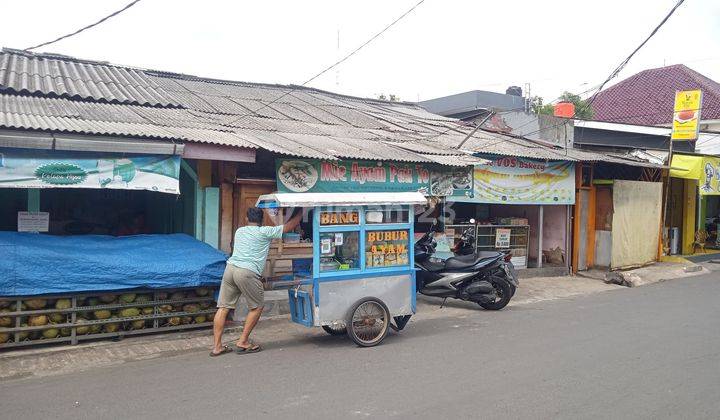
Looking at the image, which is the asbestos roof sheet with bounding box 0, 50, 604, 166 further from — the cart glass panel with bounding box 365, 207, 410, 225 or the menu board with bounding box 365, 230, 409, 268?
the menu board with bounding box 365, 230, 409, 268

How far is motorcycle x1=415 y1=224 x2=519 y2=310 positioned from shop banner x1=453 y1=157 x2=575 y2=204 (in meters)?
2.04

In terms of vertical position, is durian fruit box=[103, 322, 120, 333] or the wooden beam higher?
the wooden beam

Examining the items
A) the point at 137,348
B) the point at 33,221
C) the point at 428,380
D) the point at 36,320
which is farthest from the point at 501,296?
the point at 33,221

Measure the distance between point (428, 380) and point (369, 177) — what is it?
480cm

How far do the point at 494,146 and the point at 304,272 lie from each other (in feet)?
20.2

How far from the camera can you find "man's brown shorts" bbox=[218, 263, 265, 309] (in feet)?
21.7

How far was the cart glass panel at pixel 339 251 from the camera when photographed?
277 inches

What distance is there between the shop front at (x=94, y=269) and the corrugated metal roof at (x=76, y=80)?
2.06 meters

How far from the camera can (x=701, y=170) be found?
16.2 m

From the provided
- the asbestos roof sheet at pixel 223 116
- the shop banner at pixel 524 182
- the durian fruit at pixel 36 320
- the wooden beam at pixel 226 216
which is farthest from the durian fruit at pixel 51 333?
the shop banner at pixel 524 182

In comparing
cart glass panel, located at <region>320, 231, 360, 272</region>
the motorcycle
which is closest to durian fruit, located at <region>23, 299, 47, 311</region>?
cart glass panel, located at <region>320, 231, 360, 272</region>

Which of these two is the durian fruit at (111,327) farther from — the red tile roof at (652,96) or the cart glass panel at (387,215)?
the red tile roof at (652,96)

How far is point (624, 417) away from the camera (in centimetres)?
456

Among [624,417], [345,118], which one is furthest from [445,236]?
[624,417]
